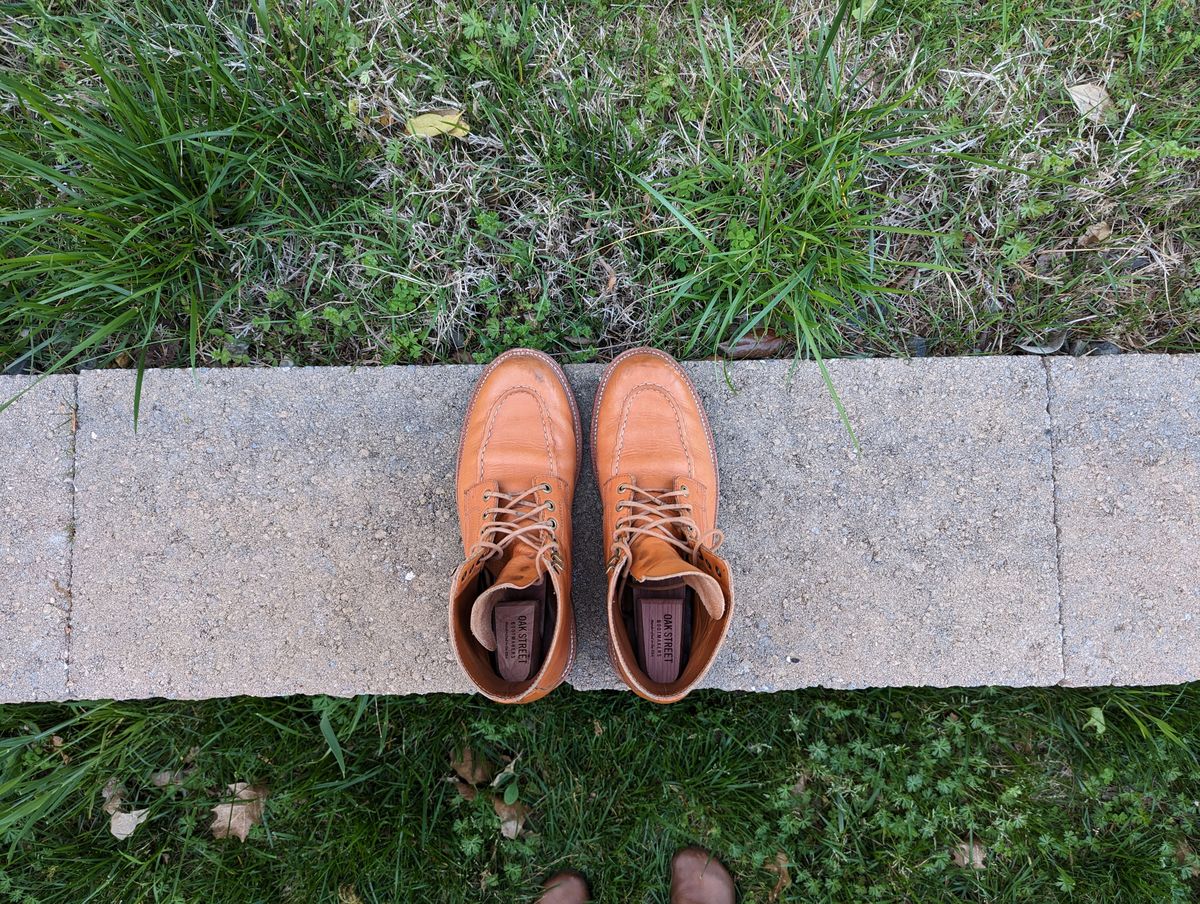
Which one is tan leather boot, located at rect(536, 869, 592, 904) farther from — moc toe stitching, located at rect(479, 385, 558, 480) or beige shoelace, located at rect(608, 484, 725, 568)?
moc toe stitching, located at rect(479, 385, 558, 480)

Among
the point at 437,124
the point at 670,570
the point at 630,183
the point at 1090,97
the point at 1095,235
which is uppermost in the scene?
the point at 1090,97

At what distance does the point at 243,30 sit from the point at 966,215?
2462 mm

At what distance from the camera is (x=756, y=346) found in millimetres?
2285

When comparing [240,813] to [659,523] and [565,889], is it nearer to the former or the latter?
[565,889]

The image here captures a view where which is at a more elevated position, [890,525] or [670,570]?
[670,570]

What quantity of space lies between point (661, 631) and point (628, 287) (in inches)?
44.0

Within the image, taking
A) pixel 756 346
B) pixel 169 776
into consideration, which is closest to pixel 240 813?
pixel 169 776

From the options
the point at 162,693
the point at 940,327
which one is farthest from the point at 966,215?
the point at 162,693

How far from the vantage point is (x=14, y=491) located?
7.22ft

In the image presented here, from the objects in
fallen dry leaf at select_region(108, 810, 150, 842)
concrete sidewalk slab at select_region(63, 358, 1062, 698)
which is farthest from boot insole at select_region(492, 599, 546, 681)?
fallen dry leaf at select_region(108, 810, 150, 842)

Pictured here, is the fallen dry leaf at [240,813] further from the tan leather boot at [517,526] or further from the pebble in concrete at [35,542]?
the tan leather boot at [517,526]

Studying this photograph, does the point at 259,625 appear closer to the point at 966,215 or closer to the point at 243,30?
the point at 243,30

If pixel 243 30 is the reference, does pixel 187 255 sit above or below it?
below

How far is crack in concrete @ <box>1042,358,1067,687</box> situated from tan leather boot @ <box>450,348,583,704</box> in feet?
5.10
